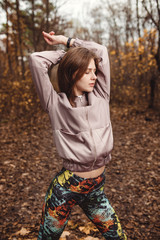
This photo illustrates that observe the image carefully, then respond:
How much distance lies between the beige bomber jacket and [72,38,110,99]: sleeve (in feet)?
0.45

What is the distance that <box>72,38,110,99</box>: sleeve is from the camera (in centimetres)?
160

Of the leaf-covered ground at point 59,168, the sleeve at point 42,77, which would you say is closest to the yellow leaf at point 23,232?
the leaf-covered ground at point 59,168

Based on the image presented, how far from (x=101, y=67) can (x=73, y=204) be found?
1.04 metres

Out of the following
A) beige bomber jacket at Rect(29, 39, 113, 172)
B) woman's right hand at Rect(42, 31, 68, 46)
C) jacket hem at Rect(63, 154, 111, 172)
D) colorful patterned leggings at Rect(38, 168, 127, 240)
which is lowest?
colorful patterned leggings at Rect(38, 168, 127, 240)

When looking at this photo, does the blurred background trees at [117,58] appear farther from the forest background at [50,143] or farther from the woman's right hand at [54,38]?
the woman's right hand at [54,38]

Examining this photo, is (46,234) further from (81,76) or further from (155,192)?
(155,192)

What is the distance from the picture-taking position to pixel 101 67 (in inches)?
62.8

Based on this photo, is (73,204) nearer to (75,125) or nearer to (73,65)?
(75,125)

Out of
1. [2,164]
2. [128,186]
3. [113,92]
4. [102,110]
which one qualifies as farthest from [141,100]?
[102,110]

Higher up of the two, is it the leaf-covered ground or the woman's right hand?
the woman's right hand

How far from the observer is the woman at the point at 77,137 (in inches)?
55.7

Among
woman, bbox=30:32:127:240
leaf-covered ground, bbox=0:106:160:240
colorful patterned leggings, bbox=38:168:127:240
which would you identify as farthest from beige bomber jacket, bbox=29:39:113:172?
leaf-covered ground, bbox=0:106:160:240

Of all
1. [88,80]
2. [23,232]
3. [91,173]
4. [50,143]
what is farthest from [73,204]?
[50,143]

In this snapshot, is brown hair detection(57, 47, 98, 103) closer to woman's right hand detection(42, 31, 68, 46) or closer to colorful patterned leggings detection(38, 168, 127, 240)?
woman's right hand detection(42, 31, 68, 46)
